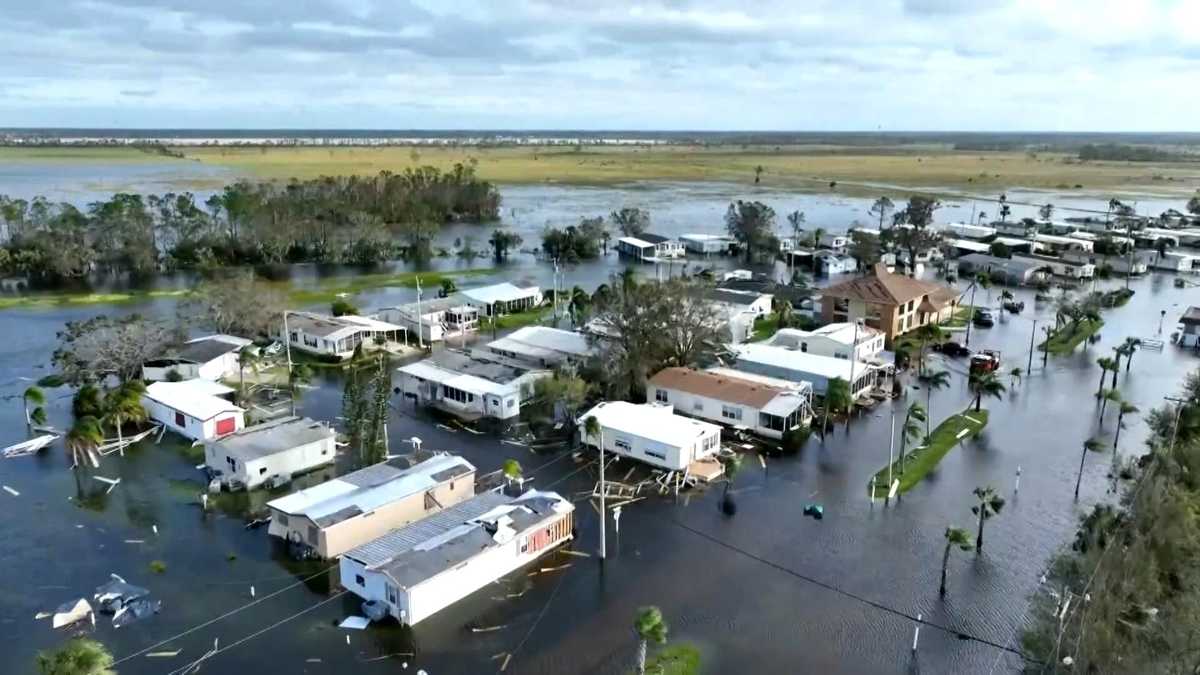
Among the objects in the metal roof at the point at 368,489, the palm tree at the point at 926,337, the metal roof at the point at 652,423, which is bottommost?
the palm tree at the point at 926,337

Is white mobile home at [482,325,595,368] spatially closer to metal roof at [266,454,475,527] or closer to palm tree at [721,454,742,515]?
palm tree at [721,454,742,515]

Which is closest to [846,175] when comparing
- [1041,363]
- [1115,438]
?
[1041,363]

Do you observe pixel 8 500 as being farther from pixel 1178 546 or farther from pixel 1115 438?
pixel 1115 438

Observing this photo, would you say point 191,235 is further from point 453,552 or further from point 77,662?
point 77,662

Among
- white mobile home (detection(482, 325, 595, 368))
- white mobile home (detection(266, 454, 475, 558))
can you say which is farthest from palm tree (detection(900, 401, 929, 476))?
white mobile home (detection(266, 454, 475, 558))

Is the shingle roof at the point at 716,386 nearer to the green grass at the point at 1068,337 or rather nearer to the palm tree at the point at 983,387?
the palm tree at the point at 983,387

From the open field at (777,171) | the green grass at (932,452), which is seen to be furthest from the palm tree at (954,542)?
the open field at (777,171)

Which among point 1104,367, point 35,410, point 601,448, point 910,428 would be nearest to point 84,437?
point 35,410
